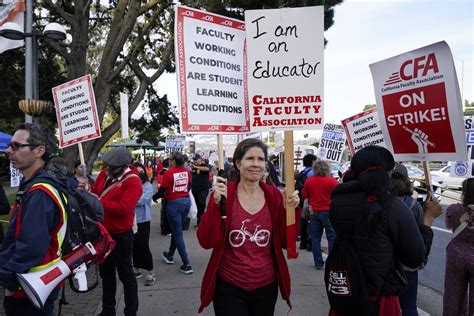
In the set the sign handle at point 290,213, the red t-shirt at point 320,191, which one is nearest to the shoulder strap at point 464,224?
the sign handle at point 290,213

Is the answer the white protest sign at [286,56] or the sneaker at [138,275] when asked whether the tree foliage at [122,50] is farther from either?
the white protest sign at [286,56]

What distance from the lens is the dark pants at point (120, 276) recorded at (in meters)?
4.21

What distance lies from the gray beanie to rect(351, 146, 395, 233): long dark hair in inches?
101

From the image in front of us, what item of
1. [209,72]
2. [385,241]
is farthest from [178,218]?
[385,241]

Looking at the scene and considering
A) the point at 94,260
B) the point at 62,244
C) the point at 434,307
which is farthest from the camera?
the point at 434,307

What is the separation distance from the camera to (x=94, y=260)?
3006 millimetres

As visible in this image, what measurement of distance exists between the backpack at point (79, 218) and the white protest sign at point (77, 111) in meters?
2.37

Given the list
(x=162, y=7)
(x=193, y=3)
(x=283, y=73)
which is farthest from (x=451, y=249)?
(x=162, y=7)

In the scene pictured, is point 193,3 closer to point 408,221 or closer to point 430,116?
point 430,116

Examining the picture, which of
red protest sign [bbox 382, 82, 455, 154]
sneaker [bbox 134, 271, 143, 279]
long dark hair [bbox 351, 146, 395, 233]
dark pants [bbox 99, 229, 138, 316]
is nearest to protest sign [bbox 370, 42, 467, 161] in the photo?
red protest sign [bbox 382, 82, 455, 154]

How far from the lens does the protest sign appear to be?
3.11m

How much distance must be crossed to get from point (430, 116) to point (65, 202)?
9.51 feet

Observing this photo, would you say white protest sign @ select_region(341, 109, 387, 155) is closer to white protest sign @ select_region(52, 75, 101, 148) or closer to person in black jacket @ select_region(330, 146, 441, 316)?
person in black jacket @ select_region(330, 146, 441, 316)

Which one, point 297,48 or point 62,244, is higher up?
point 297,48
